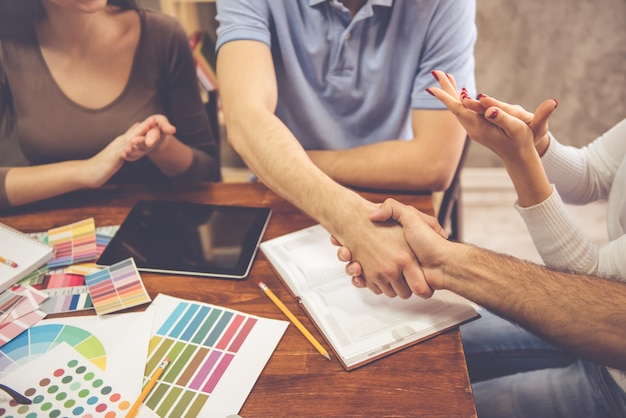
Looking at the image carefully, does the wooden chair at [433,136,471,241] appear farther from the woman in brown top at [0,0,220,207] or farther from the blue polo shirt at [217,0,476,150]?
the woman in brown top at [0,0,220,207]

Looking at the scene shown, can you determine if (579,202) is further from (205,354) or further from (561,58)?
(561,58)

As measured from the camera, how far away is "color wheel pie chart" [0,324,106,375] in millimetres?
756

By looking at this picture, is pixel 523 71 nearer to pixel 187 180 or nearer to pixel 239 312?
pixel 187 180

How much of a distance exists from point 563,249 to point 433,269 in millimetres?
301

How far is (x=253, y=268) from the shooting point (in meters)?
0.94

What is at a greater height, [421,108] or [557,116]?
[421,108]

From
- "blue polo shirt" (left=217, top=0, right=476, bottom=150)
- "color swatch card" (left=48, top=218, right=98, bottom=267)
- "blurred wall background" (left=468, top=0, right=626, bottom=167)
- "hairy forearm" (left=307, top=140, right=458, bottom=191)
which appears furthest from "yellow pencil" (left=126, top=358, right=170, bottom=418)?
"blurred wall background" (left=468, top=0, right=626, bottom=167)

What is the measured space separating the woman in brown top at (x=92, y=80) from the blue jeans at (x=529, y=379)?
947 mm

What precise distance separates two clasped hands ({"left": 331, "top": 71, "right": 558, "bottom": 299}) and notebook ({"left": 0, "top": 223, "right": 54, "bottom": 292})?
62cm

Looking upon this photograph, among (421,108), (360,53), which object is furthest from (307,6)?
(421,108)

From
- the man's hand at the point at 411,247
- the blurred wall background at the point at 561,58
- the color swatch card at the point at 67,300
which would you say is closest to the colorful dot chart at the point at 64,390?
the color swatch card at the point at 67,300

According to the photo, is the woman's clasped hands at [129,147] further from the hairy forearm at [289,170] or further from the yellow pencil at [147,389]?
the yellow pencil at [147,389]

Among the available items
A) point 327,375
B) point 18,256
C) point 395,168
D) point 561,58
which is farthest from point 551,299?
point 561,58

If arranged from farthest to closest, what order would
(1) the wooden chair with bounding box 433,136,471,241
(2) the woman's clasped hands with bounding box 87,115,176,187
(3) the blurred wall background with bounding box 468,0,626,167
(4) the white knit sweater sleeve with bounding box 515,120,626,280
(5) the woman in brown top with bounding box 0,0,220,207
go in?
(3) the blurred wall background with bounding box 468,0,626,167 → (1) the wooden chair with bounding box 433,136,471,241 → (5) the woman in brown top with bounding box 0,0,220,207 → (2) the woman's clasped hands with bounding box 87,115,176,187 → (4) the white knit sweater sleeve with bounding box 515,120,626,280
